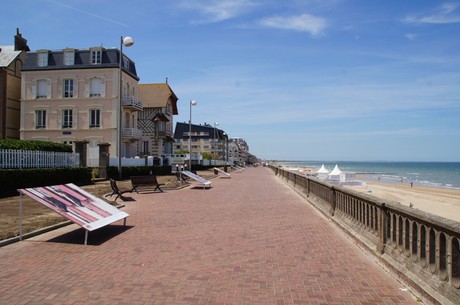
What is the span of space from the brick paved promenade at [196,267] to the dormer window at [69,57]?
31858mm

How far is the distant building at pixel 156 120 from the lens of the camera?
4862 centimetres

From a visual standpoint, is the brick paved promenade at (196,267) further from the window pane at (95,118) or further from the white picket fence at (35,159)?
the window pane at (95,118)

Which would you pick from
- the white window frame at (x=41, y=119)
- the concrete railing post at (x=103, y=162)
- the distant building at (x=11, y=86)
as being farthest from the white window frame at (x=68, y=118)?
the concrete railing post at (x=103, y=162)

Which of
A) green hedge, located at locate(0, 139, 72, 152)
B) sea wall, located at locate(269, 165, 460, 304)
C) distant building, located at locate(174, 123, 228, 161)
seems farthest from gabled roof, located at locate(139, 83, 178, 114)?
distant building, located at locate(174, 123, 228, 161)

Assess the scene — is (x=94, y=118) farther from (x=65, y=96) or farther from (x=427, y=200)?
(x=427, y=200)

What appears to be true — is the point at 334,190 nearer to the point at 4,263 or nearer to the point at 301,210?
the point at 301,210

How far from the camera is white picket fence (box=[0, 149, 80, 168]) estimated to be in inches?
621

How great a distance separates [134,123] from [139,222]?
33.2 m

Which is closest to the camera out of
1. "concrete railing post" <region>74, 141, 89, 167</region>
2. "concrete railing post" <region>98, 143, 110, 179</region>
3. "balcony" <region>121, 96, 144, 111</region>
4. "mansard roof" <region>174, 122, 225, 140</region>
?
"concrete railing post" <region>74, 141, 89, 167</region>

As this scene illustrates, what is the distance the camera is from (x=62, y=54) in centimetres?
3769

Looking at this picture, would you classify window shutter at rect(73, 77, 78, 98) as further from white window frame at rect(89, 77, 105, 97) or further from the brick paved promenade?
the brick paved promenade

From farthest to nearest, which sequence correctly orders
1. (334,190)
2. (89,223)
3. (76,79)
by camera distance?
(76,79)
(334,190)
(89,223)


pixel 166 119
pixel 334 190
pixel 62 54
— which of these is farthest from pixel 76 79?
pixel 334 190

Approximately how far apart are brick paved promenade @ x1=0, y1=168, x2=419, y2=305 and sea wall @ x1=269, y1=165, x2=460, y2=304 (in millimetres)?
248
